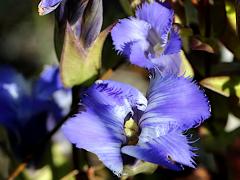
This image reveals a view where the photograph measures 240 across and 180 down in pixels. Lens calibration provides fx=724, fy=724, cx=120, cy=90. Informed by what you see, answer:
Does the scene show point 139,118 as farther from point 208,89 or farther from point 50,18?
point 50,18

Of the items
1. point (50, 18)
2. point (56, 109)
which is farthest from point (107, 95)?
point (50, 18)

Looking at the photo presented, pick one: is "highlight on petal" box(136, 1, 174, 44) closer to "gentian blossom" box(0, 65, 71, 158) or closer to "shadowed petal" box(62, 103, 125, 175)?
"shadowed petal" box(62, 103, 125, 175)

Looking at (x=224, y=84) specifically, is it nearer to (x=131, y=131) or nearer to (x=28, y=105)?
(x=131, y=131)

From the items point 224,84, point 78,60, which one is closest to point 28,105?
point 78,60

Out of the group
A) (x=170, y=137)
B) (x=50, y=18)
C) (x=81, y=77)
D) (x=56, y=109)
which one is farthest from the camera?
(x=50, y=18)

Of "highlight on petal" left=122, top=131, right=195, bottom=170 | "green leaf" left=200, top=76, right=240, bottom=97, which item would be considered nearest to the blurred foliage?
"green leaf" left=200, top=76, right=240, bottom=97

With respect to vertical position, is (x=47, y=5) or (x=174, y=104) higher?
(x=47, y=5)
